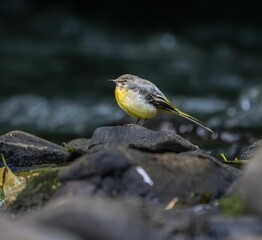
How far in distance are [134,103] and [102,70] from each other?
10396 millimetres

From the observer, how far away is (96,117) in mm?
16641

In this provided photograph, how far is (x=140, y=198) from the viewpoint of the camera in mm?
6301

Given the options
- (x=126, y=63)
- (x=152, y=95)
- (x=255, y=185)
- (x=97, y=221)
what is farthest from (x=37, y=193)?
(x=126, y=63)

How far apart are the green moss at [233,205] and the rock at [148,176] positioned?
292mm

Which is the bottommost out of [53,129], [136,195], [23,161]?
[53,129]

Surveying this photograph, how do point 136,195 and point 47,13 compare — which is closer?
point 136,195

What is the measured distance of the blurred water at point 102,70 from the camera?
16578 mm

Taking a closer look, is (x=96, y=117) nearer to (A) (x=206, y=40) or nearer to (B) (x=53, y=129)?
(B) (x=53, y=129)

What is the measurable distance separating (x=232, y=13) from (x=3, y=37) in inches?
246

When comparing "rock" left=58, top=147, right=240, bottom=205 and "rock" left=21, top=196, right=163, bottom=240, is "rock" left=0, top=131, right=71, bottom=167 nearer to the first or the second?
"rock" left=58, top=147, right=240, bottom=205

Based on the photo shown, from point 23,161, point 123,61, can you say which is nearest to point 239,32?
point 123,61

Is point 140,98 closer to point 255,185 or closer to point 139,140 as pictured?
point 139,140

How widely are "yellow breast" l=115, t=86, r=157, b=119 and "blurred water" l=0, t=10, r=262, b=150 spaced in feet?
18.3

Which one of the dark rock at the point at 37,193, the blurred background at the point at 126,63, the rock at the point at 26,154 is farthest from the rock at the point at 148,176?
the blurred background at the point at 126,63
